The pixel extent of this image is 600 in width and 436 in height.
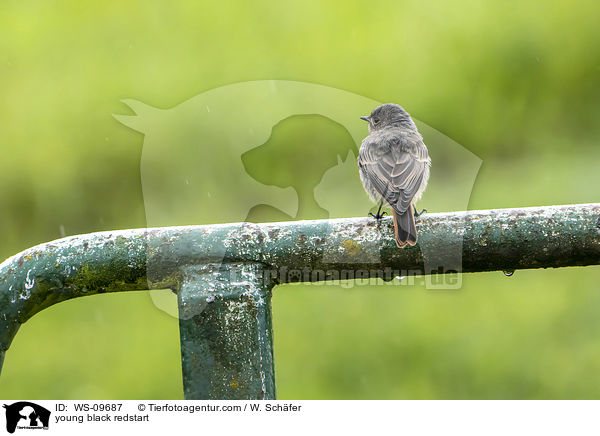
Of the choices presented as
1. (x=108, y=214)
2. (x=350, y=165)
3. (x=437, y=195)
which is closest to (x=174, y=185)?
(x=108, y=214)

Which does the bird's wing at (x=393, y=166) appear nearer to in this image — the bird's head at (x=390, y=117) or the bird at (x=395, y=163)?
the bird at (x=395, y=163)

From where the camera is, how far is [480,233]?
4.44 ft

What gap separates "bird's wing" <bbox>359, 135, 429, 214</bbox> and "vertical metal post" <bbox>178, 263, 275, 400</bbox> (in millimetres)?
1313

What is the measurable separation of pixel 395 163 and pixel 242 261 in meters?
1.82

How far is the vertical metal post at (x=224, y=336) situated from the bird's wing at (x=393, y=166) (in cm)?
131

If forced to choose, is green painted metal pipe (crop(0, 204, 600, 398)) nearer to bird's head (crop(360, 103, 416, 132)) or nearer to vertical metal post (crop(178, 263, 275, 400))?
vertical metal post (crop(178, 263, 275, 400))

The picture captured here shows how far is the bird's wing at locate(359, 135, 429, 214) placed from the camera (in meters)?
2.82

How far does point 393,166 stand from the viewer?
3061 mm

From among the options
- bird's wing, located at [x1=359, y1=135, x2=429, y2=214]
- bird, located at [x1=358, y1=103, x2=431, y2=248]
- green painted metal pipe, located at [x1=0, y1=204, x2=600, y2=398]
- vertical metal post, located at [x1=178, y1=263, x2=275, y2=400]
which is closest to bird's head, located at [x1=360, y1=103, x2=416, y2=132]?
bird, located at [x1=358, y1=103, x2=431, y2=248]

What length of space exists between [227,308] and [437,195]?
137 inches

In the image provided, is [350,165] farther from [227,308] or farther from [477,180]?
[227,308]
